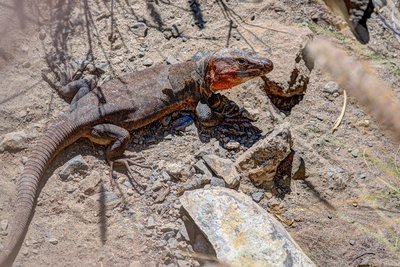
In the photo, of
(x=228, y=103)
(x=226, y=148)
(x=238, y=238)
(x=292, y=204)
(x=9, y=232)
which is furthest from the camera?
(x=228, y=103)

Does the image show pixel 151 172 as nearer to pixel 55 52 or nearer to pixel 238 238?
pixel 238 238

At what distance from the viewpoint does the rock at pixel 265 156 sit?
12.6ft

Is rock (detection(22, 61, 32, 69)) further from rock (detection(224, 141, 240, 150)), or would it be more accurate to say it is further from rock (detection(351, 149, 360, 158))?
rock (detection(351, 149, 360, 158))

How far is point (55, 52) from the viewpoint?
15.0 feet

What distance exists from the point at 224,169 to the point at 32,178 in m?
1.53

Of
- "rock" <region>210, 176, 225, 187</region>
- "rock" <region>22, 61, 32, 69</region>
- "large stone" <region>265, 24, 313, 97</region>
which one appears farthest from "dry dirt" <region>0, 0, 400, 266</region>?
"rock" <region>210, 176, 225, 187</region>

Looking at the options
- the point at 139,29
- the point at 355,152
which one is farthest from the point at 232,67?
the point at 355,152

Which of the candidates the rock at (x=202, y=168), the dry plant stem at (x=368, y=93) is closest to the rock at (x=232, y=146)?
the rock at (x=202, y=168)

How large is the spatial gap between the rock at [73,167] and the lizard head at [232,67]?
1415 millimetres

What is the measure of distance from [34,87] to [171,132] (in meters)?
1.36

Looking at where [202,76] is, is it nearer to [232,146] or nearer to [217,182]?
[232,146]

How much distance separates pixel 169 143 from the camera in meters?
4.16

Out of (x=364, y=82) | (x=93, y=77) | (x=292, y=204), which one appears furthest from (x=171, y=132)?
(x=364, y=82)

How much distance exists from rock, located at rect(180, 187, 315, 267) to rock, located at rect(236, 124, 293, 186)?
46 centimetres
